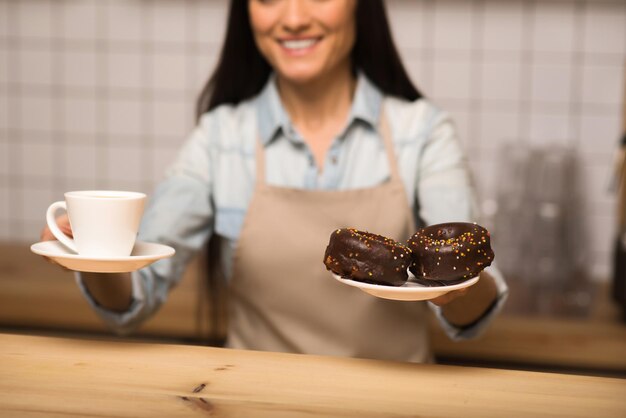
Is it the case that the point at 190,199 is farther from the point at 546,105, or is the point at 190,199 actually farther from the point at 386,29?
the point at 546,105

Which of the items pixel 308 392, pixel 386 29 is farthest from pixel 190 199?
pixel 308 392

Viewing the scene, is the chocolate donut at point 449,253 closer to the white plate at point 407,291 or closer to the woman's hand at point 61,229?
the white plate at point 407,291

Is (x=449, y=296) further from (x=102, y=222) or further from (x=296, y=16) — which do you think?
(x=296, y=16)

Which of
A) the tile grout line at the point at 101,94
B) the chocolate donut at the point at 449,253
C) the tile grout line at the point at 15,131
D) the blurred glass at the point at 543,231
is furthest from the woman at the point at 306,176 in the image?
the tile grout line at the point at 15,131

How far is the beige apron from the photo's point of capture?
4.54 feet

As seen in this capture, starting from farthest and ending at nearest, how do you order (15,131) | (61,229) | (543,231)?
(15,131), (543,231), (61,229)

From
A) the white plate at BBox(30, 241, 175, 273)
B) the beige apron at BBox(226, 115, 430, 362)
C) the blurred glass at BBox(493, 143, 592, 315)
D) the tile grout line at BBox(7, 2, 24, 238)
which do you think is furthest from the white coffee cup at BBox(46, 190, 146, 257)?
the tile grout line at BBox(7, 2, 24, 238)

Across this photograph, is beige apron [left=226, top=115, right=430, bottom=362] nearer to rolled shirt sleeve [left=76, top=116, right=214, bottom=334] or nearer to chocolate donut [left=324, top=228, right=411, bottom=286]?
rolled shirt sleeve [left=76, top=116, right=214, bottom=334]

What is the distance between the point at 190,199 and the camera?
4.54 feet

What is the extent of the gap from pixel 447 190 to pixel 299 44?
1.10 feet

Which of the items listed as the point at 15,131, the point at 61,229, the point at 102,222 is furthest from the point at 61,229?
the point at 15,131

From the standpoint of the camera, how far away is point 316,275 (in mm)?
1381

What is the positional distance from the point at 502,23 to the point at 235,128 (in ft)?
3.36

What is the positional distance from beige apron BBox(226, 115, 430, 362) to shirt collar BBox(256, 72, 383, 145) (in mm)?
111
